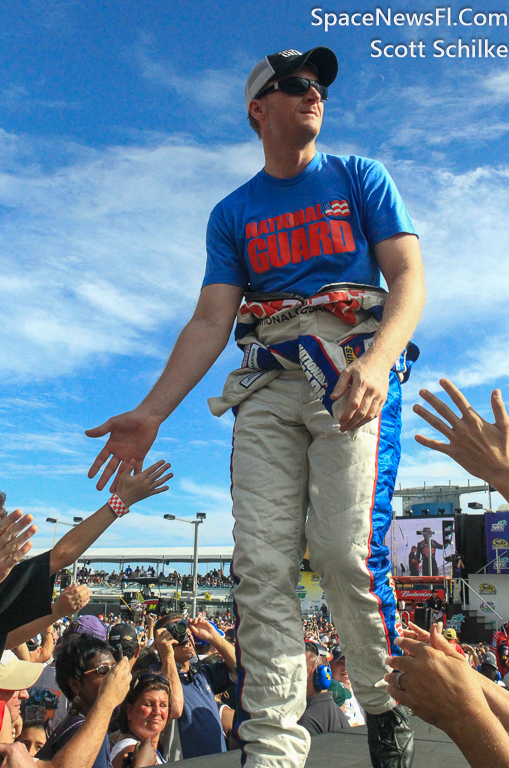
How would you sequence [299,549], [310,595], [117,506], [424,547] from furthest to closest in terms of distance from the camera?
[310,595] → [424,547] → [117,506] → [299,549]

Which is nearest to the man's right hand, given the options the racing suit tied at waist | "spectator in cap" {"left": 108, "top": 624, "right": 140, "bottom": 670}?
the racing suit tied at waist

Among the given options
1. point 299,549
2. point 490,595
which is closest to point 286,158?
point 299,549

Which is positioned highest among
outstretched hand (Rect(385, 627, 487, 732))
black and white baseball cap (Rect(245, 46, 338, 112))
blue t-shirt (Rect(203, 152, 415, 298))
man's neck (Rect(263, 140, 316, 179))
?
black and white baseball cap (Rect(245, 46, 338, 112))

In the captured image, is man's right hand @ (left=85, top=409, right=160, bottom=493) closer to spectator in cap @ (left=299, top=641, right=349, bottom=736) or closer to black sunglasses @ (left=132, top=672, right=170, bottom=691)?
black sunglasses @ (left=132, top=672, right=170, bottom=691)

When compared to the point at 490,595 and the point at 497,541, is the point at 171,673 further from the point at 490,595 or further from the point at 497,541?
the point at 497,541

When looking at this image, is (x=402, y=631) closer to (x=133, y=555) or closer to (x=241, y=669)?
(x=241, y=669)

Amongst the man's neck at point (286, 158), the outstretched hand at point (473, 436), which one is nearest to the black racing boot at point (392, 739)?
the outstretched hand at point (473, 436)

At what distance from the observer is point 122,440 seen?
1916mm

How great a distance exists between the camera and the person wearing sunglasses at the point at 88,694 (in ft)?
8.25

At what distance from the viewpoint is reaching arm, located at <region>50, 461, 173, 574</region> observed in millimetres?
2467

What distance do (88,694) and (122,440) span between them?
2034mm

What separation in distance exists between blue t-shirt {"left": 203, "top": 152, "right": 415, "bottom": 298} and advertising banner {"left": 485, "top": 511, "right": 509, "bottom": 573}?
101 feet

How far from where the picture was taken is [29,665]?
10.4 ft

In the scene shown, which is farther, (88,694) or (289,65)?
(88,694)
